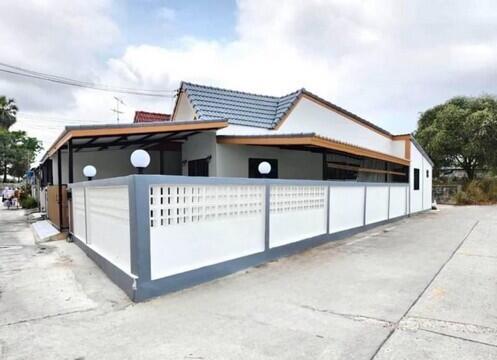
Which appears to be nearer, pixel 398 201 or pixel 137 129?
pixel 137 129

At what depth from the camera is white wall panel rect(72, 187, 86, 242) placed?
771 cm

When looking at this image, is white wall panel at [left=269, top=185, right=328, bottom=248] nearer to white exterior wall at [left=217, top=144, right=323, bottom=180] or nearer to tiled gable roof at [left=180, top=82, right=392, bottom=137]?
white exterior wall at [left=217, top=144, right=323, bottom=180]

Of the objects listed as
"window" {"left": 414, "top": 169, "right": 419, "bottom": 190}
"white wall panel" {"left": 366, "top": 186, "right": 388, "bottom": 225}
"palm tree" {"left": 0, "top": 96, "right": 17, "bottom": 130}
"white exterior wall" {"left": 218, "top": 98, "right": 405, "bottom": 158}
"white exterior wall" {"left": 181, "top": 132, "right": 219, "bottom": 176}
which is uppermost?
"palm tree" {"left": 0, "top": 96, "right": 17, "bottom": 130}

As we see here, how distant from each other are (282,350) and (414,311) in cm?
190

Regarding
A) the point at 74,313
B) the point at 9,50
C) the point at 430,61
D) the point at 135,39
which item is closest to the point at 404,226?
the point at 430,61

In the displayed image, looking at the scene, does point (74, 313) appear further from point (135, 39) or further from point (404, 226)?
point (135, 39)

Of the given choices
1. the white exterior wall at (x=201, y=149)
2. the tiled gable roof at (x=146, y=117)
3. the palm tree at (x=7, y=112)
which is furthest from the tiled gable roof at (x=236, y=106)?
the palm tree at (x=7, y=112)

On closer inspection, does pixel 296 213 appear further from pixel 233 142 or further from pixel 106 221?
pixel 106 221

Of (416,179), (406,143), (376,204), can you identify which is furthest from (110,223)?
(416,179)

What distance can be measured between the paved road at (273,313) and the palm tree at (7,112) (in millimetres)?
43663

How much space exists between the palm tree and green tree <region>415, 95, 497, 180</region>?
45174 mm

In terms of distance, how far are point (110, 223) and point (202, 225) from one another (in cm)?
161

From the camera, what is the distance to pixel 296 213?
7.75 meters

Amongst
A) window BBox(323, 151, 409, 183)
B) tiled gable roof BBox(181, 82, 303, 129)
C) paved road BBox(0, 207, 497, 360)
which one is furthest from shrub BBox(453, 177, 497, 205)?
paved road BBox(0, 207, 497, 360)
